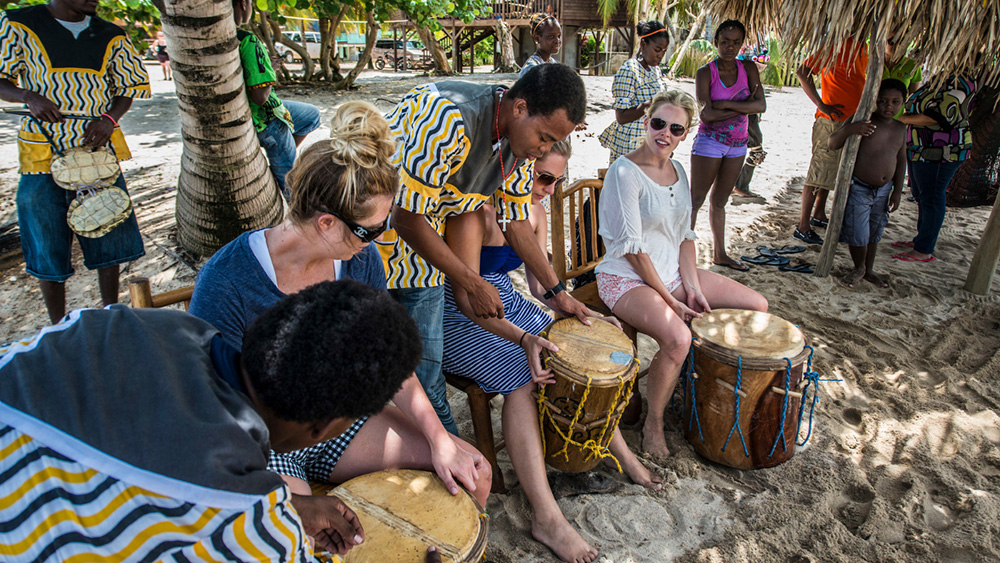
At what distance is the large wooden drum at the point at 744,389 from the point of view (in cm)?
260

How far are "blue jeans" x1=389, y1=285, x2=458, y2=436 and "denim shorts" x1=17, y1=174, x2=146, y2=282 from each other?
2128 mm

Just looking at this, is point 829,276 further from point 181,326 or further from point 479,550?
point 181,326

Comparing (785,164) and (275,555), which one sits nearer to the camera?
(275,555)

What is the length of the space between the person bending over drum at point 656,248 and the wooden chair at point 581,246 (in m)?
0.22

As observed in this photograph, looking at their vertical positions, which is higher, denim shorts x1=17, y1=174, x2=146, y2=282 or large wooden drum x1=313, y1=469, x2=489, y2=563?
denim shorts x1=17, y1=174, x2=146, y2=282

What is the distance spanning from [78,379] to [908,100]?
5983 millimetres

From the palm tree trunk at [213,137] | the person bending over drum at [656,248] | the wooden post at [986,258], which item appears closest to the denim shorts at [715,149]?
the person bending over drum at [656,248]

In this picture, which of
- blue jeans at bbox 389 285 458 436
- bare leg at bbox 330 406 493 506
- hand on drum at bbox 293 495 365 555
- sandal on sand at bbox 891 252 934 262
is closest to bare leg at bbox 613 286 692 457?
blue jeans at bbox 389 285 458 436

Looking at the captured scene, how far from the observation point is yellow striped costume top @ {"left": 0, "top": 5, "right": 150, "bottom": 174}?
3.04 metres

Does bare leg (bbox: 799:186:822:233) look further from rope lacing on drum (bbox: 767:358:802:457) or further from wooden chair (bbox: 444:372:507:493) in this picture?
wooden chair (bbox: 444:372:507:493)

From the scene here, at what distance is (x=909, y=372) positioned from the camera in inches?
141

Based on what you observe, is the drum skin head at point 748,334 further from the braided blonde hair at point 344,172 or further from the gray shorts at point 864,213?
the gray shorts at point 864,213

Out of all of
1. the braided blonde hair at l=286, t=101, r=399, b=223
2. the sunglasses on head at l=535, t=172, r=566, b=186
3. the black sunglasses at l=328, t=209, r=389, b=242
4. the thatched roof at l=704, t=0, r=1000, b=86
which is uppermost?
the thatched roof at l=704, t=0, r=1000, b=86

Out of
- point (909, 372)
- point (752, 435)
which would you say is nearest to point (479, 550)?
point (752, 435)
